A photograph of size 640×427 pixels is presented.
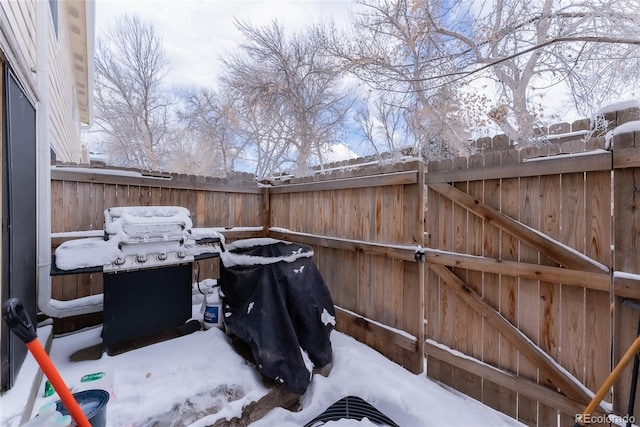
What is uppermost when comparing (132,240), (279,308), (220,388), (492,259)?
(132,240)

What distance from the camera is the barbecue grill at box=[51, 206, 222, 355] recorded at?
2350 mm

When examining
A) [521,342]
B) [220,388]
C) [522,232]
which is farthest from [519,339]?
[220,388]

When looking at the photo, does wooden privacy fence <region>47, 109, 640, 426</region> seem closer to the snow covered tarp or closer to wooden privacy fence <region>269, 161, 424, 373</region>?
wooden privacy fence <region>269, 161, 424, 373</region>

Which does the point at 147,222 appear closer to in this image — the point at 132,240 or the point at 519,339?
the point at 132,240

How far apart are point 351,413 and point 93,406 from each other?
5.10ft

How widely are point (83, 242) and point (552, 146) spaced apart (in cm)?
357

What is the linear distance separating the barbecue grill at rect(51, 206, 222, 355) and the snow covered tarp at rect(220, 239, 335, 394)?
450 mm

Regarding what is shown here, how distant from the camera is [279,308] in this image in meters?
2.39

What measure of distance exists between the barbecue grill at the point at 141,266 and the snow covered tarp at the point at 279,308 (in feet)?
1.47

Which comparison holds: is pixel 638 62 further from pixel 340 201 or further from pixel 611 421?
pixel 611 421

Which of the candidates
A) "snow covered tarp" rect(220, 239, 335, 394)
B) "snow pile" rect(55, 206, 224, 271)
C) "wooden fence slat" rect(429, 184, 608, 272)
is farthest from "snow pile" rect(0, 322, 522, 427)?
"wooden fence slat" rect(429, 184, 608, 272)

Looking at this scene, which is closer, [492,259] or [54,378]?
[54,378]
